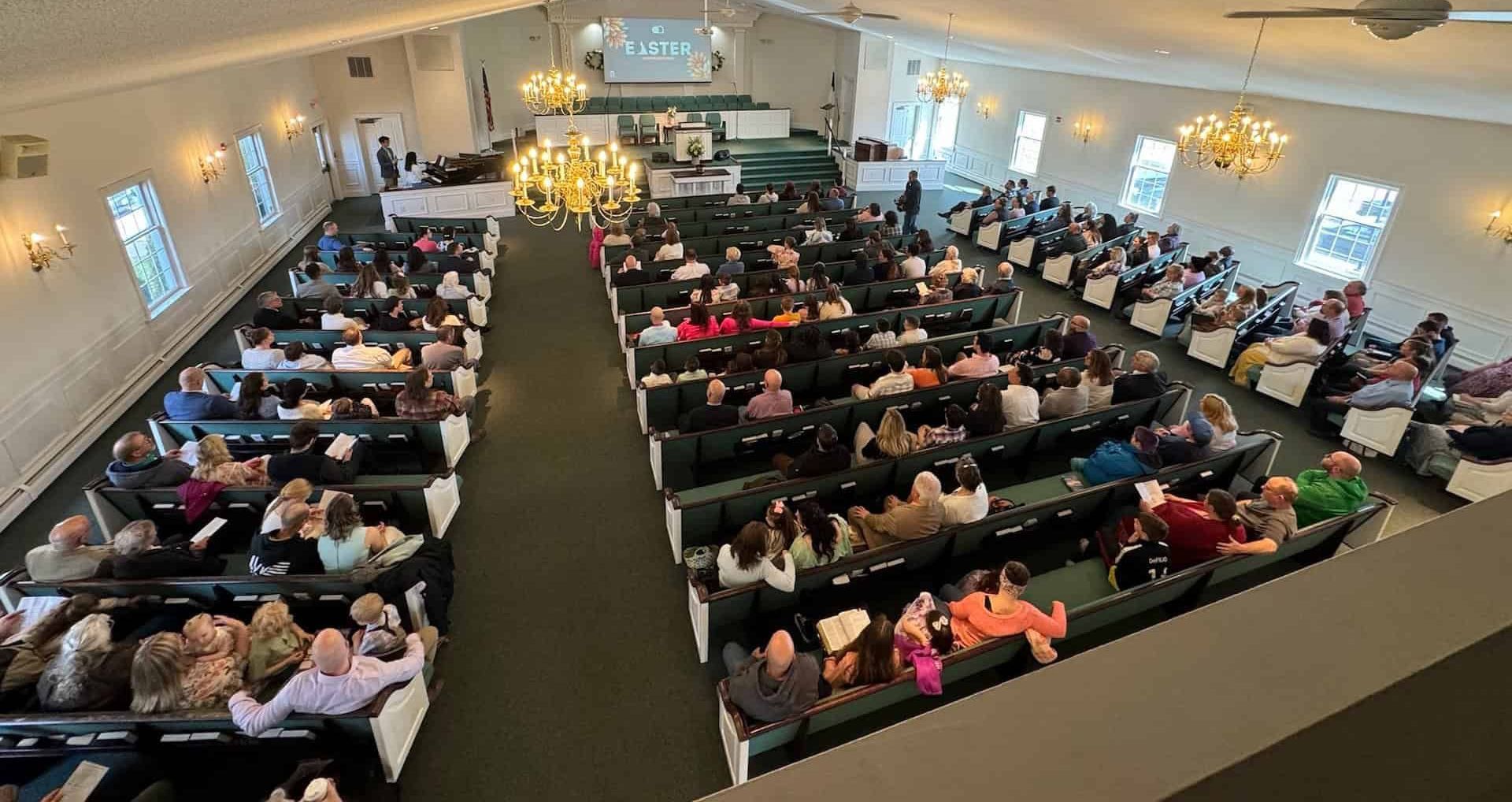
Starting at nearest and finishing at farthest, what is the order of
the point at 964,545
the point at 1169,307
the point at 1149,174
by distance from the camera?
1. the point at 964,545
2. the point at 1169,307
3. the point at 1149,174

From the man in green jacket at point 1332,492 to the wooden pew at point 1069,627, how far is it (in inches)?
3.8

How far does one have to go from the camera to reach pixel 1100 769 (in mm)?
549

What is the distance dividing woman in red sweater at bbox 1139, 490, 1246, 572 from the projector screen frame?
1628 cm

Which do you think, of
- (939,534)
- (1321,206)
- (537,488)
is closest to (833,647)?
(939,534)

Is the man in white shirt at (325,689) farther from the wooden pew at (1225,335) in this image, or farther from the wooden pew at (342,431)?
the wooden pew at (1225,335)

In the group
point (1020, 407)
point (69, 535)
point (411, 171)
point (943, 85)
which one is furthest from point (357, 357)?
point (943, 85)

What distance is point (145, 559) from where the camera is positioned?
4129 mm

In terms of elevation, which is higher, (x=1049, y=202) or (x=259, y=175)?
(x=259, y=175)

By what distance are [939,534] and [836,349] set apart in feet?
11.1

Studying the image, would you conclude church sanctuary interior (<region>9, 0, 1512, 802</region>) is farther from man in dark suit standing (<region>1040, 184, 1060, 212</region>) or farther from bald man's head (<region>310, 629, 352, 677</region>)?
man in dark suit standing (<region>1040, 184, 1060, 212</region>)

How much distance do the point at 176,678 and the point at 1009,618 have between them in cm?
411

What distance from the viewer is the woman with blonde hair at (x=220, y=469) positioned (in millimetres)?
4973

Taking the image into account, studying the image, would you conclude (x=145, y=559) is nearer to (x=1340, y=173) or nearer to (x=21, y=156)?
(x=21, y=156)

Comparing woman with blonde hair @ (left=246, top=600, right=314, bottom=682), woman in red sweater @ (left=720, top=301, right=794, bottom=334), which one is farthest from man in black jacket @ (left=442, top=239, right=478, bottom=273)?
woman with blonde hair @ (left=246, top=600, right=314, bottom=682)
